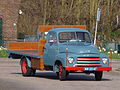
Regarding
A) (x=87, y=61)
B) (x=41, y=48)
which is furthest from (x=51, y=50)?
(x=87, y=61)

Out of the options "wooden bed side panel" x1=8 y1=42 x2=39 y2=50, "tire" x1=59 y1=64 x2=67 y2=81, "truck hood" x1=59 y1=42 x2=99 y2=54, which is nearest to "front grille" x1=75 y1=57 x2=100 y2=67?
"truck hood" x1=59 y1=42 x2=99 y2=54

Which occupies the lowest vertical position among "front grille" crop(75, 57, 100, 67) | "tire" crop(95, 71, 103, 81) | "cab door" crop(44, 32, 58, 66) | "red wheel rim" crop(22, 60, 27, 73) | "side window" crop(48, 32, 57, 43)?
"tire" crop(95, 71, 103, 81)

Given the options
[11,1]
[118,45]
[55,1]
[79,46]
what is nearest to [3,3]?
[11,1]

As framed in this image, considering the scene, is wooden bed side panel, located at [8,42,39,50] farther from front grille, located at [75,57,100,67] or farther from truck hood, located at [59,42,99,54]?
front grille, located at [75,57,100,67]

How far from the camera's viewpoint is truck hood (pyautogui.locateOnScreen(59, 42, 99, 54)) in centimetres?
2100

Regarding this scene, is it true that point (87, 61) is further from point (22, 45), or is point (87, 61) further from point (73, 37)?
point (22, 45)

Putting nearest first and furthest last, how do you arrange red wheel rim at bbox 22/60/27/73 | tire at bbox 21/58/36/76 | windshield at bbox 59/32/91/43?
windshield at bbox 59/32/91/43 → tire at bbox 21/58/36/76 → red wheel rim at bbox 22/60/27/73

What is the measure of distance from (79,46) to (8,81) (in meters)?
3.05

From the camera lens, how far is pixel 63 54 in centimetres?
2106

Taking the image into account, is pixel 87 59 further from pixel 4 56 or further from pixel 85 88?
pixel 4 56

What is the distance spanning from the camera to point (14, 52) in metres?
24.6

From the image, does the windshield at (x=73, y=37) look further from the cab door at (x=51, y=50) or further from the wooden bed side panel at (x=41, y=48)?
the wooden bed side panel at (x=41, y=48)

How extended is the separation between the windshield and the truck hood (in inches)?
12.7

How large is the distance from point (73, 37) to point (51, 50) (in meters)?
1.09
